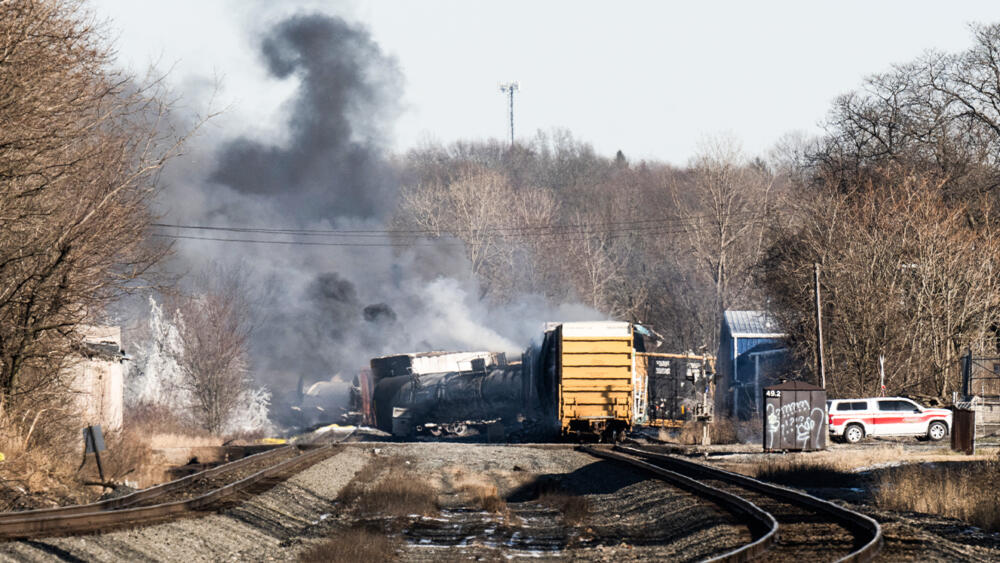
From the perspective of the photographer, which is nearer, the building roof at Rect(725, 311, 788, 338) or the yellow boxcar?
the yellow boxcar

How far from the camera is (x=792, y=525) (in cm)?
1221

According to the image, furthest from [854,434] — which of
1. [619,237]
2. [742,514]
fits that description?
[619,237]

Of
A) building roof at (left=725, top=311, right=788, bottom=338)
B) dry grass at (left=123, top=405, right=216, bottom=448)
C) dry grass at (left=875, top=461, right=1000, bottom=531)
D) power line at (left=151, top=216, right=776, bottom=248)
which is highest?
power line at (left=151, top=216, right=776, bottom=248)

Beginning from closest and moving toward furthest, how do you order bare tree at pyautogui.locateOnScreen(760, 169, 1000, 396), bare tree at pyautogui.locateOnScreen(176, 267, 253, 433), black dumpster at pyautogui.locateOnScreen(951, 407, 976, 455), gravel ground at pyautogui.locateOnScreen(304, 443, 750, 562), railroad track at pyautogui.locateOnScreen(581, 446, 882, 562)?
railroad track at pyautogui.locateOnScreen(581, 446, 882, 562), gravel ground at pyautogui.locateOnScreen(304, 443, 750, 562), black dumpster at pyautogui.locateOnScreen(951, 407, 976, 455), bare tree at pyautogui.locateOnScreen(760, 169, 1000, 396), bare tree at pyautogui.locateOnScreen(176, 267, 253, 433)

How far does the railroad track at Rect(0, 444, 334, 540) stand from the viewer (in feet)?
35.1

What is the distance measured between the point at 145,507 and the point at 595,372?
19600 millimetres

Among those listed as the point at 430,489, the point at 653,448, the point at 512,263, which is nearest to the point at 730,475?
the point at 430,489

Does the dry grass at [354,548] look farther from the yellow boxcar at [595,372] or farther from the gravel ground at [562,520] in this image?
the yellow boxcar at [595,372]

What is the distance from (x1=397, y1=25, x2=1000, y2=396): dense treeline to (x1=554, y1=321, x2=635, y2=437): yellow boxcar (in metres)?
10.7

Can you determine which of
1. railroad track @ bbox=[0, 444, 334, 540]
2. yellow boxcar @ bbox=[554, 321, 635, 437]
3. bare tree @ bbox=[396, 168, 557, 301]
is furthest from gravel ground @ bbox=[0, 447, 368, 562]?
bare tree @ bbox=[396, 168, 557, 301]

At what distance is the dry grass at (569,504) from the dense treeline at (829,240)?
21.8 m

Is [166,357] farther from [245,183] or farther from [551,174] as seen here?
[551,174]

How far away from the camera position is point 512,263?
77.4 m

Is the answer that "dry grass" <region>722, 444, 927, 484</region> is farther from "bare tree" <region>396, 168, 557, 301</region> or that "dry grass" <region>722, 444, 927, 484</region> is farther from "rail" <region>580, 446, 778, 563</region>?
"bare tree" <region>396, 168, 557, 301</region>
